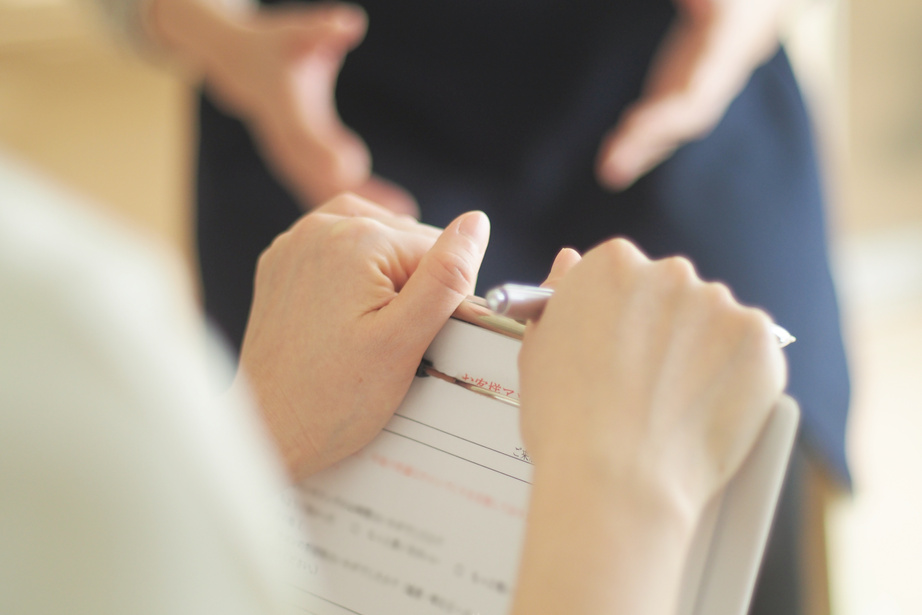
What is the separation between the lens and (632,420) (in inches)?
10.9

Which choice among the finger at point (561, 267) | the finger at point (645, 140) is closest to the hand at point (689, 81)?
the finger at point (645, 140)

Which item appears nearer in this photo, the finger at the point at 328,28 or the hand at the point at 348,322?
the hand at the point at 348,322

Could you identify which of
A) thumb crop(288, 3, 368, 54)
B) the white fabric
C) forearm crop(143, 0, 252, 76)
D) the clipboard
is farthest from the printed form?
forearm crop(143, 0, 252, 76)

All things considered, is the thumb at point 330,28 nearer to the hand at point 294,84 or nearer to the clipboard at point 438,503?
the hand at point 294,84

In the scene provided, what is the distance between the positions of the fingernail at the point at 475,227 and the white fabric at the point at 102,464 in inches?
6.6

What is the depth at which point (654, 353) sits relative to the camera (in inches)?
11.2

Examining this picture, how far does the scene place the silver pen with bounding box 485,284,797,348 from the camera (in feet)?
0.94

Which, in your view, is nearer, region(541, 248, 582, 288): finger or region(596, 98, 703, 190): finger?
region(541, 248, 582, 288): finger

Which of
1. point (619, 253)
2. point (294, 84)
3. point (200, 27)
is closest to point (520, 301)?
point (619, 253)

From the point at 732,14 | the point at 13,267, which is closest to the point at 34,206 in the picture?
the point at 13,267

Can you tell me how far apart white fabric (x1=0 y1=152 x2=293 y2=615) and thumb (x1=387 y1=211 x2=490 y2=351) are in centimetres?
14

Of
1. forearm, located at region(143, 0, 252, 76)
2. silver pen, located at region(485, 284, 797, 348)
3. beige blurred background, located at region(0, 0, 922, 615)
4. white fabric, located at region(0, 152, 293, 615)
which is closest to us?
white fabric, located at region(0, 152, 293, 615)

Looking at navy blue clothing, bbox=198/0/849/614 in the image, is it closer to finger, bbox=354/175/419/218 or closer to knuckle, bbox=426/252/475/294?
finger, bbox=354/175/419/218

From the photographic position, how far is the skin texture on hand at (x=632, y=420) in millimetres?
268
